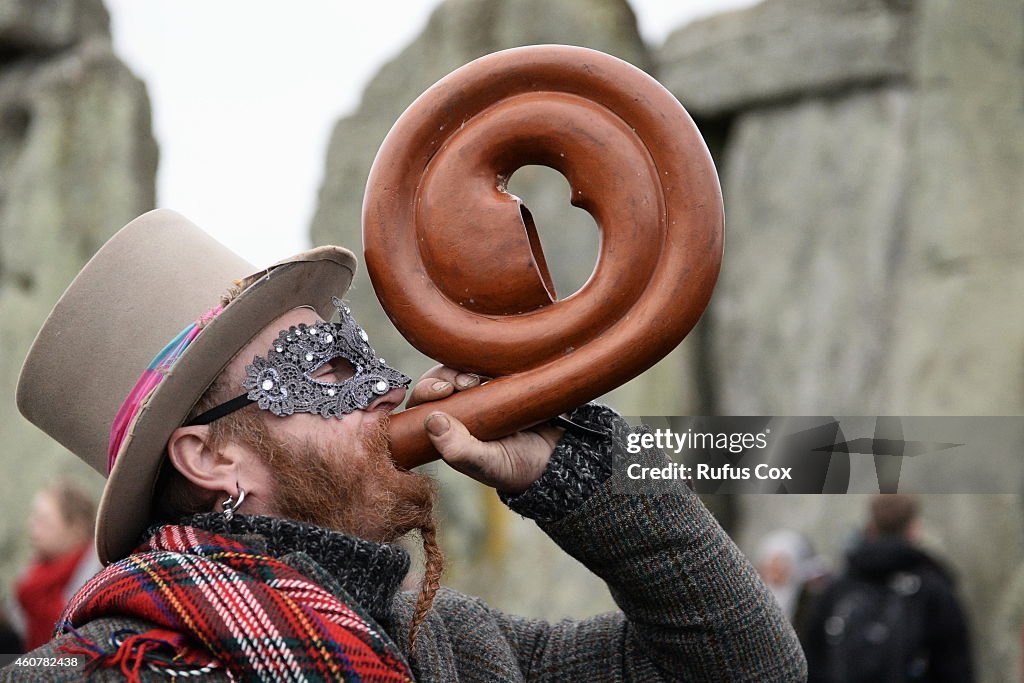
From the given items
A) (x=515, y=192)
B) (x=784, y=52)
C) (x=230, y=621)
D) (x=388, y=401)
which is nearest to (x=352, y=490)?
(x=388, y=401)

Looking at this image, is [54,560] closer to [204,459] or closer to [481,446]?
[204,459]

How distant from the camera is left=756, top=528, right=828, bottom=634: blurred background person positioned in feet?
17.3

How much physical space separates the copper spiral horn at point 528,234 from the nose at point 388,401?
8 centimetres

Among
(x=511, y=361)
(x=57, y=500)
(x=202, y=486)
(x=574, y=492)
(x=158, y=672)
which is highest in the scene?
(x=511, y=361)

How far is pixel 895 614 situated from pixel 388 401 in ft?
10.3

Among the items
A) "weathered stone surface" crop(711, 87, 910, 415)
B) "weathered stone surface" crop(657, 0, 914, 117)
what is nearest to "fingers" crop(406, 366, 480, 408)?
"weathered stone surface" crop(711, 87, 910, 415)

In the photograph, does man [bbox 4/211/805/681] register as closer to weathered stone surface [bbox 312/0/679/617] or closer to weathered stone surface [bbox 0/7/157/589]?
weathered stone surface [bbox 312/0/679/617]

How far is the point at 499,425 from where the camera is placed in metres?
1.75

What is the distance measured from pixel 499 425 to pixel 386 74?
8.11 m

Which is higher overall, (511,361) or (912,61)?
(912,61)

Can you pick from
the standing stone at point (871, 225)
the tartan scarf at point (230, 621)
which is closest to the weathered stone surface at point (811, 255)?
the standing stone at point (871, 225)

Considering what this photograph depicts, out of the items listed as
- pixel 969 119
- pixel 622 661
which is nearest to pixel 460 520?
pixel 969 119

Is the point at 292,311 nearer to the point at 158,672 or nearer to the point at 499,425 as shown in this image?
the point at 499,425

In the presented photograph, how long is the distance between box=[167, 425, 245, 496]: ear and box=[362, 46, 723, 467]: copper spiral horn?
10.1 inches
